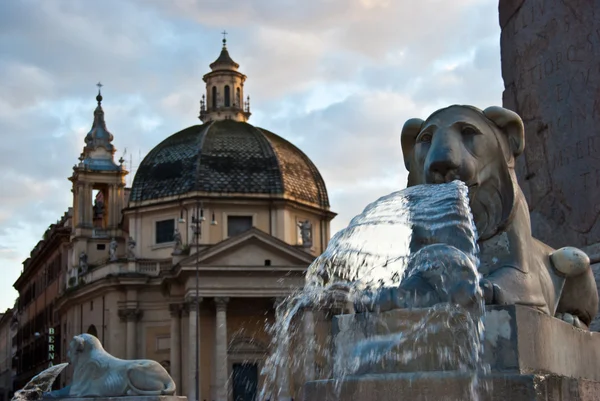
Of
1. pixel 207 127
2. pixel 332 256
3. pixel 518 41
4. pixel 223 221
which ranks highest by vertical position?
pixel 207 127

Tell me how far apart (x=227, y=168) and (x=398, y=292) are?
55.1 meters

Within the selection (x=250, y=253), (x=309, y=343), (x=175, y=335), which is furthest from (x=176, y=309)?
(x=309, y=343)

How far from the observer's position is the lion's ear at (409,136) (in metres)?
5.57

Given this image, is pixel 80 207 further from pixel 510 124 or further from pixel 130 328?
pixel 510 124

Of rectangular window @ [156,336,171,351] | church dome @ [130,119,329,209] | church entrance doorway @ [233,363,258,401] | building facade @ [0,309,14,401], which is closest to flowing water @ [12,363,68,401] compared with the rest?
church entrance doorway @ [233,363,258,401]

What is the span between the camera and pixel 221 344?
53.5 metres

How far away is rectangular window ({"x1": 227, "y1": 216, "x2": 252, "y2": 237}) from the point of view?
2302 inches

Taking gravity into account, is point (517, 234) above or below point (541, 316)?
above

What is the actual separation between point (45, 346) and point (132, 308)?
69.0 feet

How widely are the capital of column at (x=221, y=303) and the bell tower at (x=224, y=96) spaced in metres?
16.0

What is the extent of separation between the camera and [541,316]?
4.59 m

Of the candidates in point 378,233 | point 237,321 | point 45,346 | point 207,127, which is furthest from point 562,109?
point 45,346

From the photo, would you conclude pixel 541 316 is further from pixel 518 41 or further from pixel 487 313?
pixel 518 41

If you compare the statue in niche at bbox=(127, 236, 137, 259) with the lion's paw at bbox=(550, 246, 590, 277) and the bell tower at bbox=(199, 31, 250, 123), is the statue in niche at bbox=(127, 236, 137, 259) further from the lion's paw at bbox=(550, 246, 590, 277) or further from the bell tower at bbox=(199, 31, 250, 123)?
the lion's paw at bbox=(550, 246, 590, 277)
